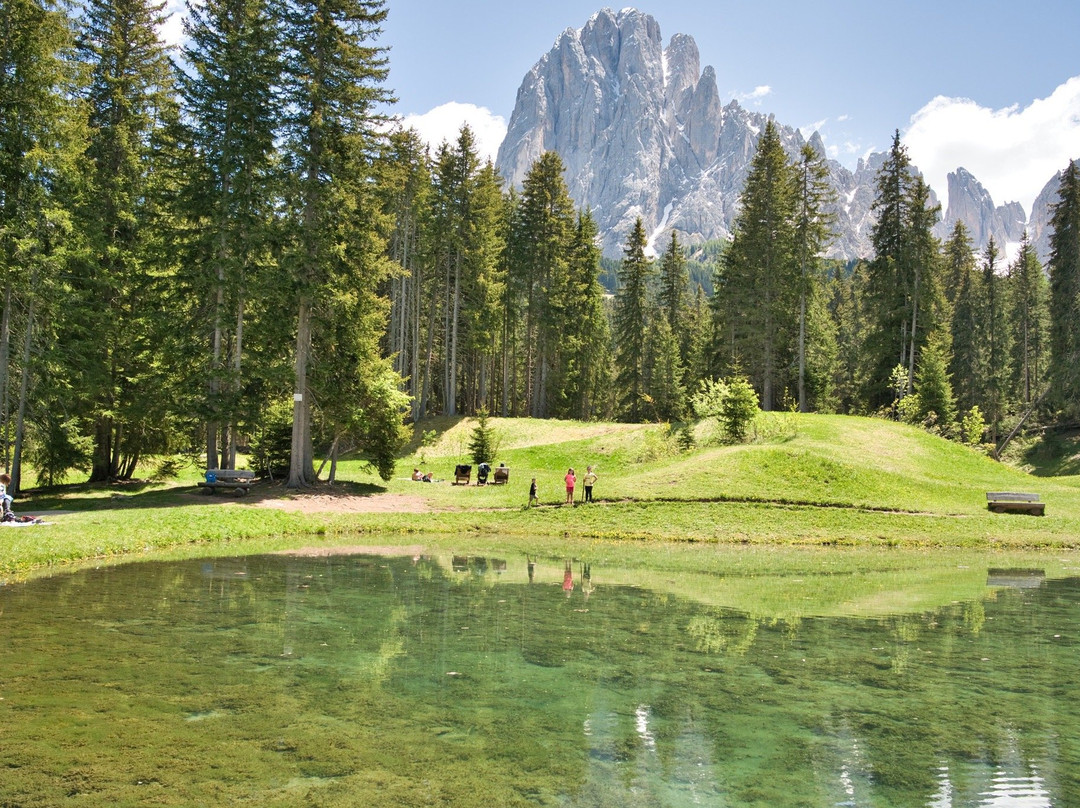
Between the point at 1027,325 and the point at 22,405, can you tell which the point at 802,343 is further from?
the point at 22,405

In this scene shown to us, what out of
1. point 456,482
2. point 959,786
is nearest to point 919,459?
point 456,482

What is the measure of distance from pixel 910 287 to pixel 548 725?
46870 millimetres

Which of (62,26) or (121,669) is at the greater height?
(62,26)

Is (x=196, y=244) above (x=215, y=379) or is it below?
above

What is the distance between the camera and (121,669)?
7.66m

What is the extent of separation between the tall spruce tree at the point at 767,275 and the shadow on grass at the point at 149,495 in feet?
93.2

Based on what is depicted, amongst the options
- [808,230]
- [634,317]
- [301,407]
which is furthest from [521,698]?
[634,317]

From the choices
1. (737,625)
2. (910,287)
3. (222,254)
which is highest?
(910,287)

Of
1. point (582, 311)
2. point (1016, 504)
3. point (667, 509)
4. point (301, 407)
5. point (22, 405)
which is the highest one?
point (582, 311)

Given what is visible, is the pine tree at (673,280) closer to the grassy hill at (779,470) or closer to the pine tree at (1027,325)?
the grassy hill at (779,470)

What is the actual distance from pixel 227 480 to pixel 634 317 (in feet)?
130

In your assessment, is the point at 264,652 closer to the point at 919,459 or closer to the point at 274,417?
the point at 274,417

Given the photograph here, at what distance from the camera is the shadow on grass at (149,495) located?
852 inches

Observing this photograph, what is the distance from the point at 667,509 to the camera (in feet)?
79.0
